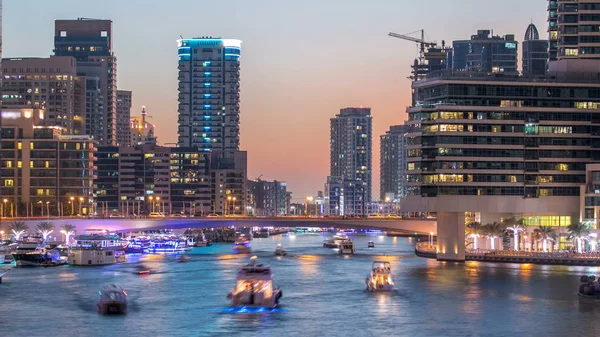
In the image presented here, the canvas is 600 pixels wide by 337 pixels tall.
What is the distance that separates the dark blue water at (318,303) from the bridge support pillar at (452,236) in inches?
394

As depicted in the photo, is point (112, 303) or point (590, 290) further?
point (590, 290)

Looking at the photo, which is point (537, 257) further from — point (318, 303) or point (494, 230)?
point (318, 303)

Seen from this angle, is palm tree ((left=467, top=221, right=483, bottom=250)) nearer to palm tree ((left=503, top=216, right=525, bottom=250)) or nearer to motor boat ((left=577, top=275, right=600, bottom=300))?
palm tree ((left=503, top=216, right=525, bottom=250))

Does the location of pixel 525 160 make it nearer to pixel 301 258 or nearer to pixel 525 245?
pixel 525 245

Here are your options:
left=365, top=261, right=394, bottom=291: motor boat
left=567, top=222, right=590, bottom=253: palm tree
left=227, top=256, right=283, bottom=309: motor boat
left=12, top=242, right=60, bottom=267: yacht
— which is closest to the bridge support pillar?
left=567, top=222, right=590, bottom=253: palm tree

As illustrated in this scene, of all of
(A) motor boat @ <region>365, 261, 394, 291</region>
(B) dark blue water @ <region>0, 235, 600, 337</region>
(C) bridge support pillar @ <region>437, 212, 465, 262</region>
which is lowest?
(B) dark blue water @ <region>0, 235, 600, 337</region>

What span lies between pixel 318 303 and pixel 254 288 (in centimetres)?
905

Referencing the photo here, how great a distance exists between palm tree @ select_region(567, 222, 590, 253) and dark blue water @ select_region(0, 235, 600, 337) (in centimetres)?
1204

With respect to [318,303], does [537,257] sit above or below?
above

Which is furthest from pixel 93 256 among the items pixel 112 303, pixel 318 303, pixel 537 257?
pixel 112 303

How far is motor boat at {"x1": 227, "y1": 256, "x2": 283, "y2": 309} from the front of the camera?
105 metres

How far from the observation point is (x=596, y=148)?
17512 centimetres

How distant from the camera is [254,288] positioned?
105500 mm

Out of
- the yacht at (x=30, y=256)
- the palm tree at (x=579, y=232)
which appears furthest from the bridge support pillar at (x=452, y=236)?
the yacht at (x=30, y=256)
